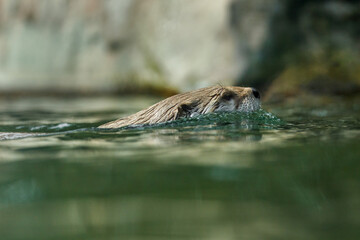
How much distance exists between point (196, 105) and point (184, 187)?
281cm

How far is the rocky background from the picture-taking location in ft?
27.7

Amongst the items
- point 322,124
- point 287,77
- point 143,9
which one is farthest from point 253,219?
point 143,9

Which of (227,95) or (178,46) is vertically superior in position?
(178,46)

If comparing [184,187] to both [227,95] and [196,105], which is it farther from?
[227,95]

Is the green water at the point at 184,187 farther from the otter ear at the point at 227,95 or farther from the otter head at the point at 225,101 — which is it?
the otter ear at the point at 227,95

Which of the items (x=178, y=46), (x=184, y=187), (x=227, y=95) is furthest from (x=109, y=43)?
(x=184, y=187)

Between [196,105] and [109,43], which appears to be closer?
[196,105]

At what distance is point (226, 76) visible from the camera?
879 cm

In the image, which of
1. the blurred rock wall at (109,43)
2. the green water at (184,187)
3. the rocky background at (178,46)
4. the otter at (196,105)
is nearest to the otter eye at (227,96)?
the otter at (196,105)

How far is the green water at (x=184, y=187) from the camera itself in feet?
4.45

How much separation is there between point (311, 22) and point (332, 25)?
383mm

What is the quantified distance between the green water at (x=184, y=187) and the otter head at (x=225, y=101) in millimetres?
1112

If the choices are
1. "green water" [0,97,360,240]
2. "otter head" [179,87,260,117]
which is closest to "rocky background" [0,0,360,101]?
"otter head" [179,87,260,117]

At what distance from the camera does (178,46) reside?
33.3ft
